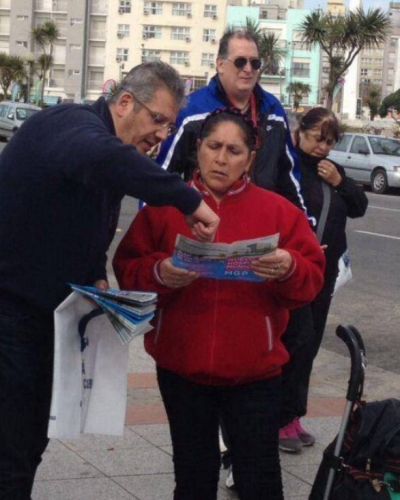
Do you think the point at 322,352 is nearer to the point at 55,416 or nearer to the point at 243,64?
the point at 243,64

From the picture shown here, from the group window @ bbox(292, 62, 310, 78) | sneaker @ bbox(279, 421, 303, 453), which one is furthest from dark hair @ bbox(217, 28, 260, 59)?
window @ bbox(292, 62, 310, 78)

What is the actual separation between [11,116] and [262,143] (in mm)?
38355

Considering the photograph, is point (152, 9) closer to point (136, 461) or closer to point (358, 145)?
point (358, 145)

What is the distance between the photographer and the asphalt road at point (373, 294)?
29.3 feet

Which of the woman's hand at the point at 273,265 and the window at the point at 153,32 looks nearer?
the woman's hand at the point at 273,265

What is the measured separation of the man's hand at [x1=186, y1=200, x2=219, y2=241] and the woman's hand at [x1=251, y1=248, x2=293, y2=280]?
0.78 feet

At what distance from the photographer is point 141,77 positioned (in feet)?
11.5

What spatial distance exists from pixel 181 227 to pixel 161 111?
0.44m

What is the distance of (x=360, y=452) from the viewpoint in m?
3.48

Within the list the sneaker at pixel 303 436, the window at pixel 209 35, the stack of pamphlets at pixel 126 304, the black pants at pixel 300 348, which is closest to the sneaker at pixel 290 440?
the sneaker at pixel 303 436

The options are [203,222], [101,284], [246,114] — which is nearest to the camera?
[203,222]

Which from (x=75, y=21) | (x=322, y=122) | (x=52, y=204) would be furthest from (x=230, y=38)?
(x=75, y=21)

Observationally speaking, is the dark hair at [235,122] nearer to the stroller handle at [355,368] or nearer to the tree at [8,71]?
the stroller handle at [355,368]

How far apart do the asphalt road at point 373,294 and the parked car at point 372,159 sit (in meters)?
9.74
